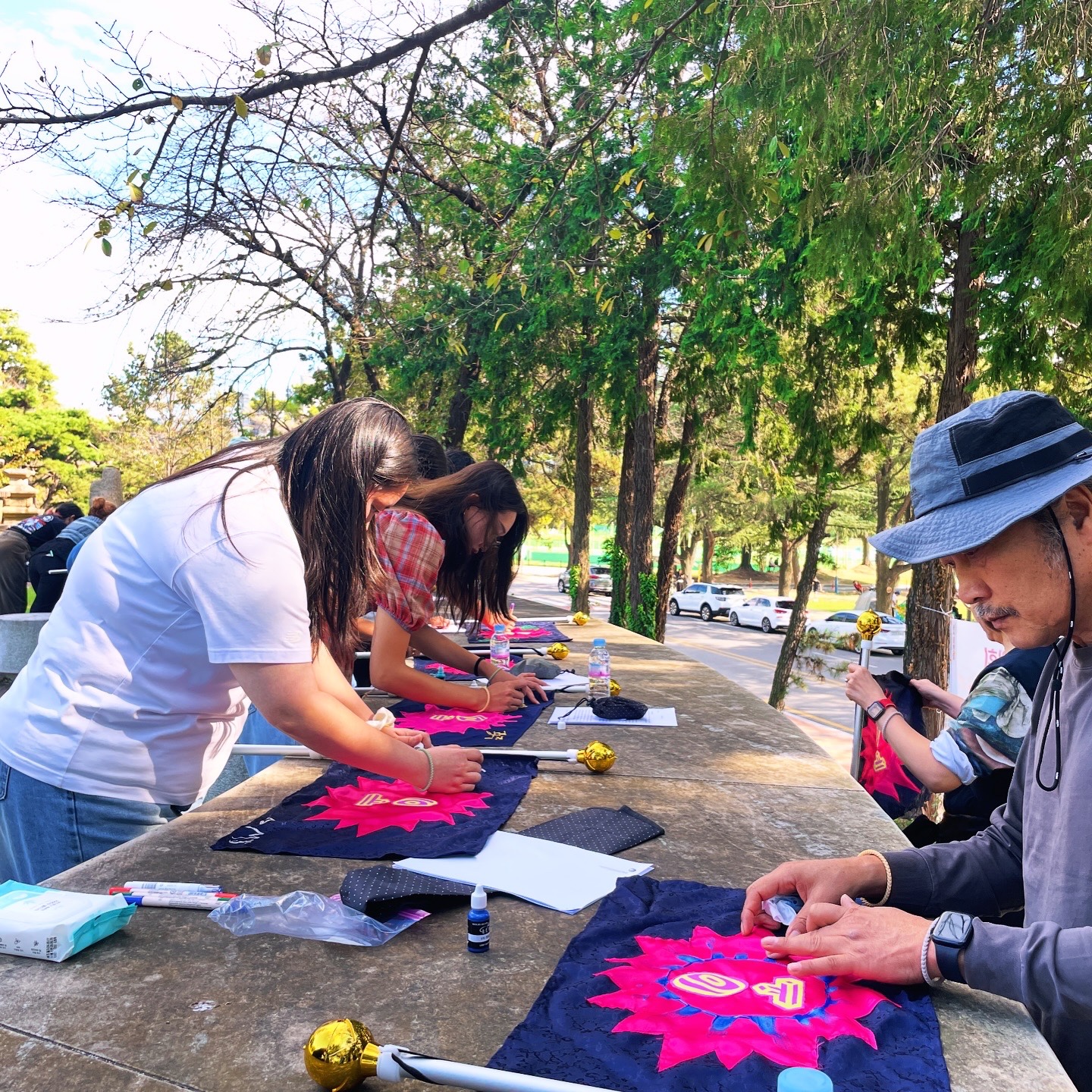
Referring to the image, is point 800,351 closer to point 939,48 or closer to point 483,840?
point 939,48

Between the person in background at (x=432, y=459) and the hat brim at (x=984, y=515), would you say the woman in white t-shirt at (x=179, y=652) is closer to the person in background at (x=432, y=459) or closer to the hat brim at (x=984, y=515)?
the hat brim at (x=984, y=515)

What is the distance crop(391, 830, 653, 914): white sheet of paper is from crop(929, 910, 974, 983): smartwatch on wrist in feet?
2.27

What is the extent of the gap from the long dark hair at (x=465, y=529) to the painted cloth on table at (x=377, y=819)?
155 centimetres

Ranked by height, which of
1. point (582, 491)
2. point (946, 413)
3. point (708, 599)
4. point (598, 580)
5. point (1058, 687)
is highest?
point (946, 413)

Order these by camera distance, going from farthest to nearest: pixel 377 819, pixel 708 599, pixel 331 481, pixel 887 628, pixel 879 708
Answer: pixel 708 599 < pixel 887 628 < pixel 879 708 < pixel 377 819 < pixel 331 481

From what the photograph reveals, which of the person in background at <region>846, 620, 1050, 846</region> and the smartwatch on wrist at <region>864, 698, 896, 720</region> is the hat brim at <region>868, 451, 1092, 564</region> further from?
the smartwatch on wrist at <region>864, 698, 896, 720</region>

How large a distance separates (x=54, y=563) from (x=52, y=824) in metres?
7.98

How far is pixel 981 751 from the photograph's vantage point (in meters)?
2.98

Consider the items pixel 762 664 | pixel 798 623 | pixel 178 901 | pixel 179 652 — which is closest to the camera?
pixel 178 901

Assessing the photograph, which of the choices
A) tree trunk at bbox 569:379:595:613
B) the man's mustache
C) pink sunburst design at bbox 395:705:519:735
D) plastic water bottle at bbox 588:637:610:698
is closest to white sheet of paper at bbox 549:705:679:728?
pink sunburst design at bbox 395:705:519:735

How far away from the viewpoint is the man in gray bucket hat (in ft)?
5.06

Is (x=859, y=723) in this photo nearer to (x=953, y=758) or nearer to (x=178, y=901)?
(x=953, y=758)

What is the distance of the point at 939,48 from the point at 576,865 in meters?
4.06

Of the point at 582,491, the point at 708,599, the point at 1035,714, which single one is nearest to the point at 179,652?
the point at 1035,714
